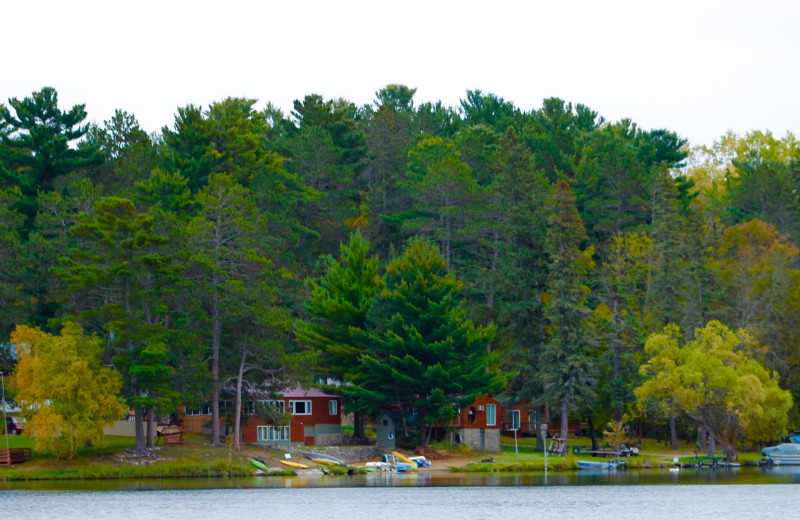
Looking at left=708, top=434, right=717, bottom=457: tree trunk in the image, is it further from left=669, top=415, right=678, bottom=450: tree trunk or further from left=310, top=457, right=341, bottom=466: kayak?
left=310, top=457, right=341, bottom=466: kayak

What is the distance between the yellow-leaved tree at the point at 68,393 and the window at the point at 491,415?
3097 cm

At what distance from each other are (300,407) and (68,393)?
75.7ft

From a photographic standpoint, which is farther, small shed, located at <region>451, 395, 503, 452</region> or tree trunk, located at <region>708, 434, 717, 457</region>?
small shed, located at <region>451, 395, 503, 452</region>

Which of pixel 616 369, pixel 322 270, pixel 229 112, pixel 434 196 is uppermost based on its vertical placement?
pixel 229 112

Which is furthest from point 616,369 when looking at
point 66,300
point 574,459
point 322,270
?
point 66,300

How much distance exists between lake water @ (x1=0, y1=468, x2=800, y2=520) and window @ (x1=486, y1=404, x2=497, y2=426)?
12516 millimetres

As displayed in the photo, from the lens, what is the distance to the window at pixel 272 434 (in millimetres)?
88875

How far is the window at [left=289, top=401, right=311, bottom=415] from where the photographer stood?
8906cm

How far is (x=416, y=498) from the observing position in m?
63.3

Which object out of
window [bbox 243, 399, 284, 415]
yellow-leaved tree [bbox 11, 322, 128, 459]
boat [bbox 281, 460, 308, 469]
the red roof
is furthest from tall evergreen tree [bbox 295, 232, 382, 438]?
yellow-leaved tree [bbox 11, 322, 128, 459]

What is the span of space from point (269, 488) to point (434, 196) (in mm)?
41830

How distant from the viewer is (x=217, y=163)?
101 meters

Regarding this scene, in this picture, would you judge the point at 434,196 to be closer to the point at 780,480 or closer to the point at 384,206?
the point at 384,206

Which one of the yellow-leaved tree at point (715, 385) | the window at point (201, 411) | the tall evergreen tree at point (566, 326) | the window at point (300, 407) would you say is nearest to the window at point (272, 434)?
the window at point (300, 407)
